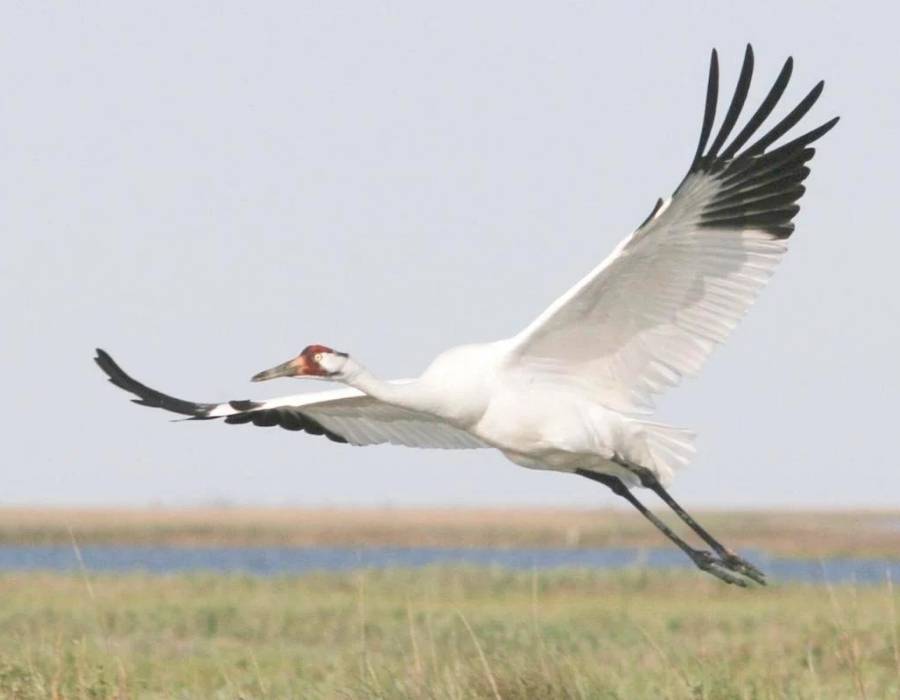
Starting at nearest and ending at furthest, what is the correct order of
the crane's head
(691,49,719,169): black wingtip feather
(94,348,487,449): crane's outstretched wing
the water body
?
(691,49,719,169): black wingtip feather, the crane's head, (94,348,487,449): crane's outstretched wing, the water body

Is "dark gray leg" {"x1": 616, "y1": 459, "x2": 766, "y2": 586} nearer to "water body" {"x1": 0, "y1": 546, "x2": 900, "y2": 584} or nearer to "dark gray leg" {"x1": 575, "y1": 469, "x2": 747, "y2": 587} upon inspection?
"dark gray leg" {"x1": 575, "y1": 469, "x2": 747, "y2": 587}

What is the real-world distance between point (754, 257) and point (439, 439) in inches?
84.1

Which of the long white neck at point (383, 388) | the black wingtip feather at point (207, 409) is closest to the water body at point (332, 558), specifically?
the black wingtip feather at point (207, 409)

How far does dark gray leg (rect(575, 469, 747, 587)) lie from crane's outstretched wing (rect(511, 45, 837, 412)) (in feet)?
1.58

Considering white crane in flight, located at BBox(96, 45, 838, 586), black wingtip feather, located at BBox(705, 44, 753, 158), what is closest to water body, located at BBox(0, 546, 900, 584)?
white crane in flight, located at BBox(96, 45, 838, 586)

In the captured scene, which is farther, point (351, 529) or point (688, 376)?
point (351, 529)

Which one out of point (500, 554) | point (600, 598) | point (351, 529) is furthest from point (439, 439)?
point (351, 529)

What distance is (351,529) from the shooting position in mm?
51062

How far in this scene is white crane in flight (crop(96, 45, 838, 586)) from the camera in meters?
6.85

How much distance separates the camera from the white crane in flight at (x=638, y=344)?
22.5 ft

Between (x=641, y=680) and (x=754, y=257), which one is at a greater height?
(x=754, y=257)

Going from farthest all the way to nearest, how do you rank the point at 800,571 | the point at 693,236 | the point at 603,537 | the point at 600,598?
the point at 603,537 → the point at 800,571 → the point at 600,598 → the point at 693,236

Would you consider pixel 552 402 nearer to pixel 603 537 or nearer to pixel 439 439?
pixel 439 439

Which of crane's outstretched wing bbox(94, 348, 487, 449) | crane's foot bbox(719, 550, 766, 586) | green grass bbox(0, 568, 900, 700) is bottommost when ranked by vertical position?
green grass bbox(0, 568, 900, 700)
